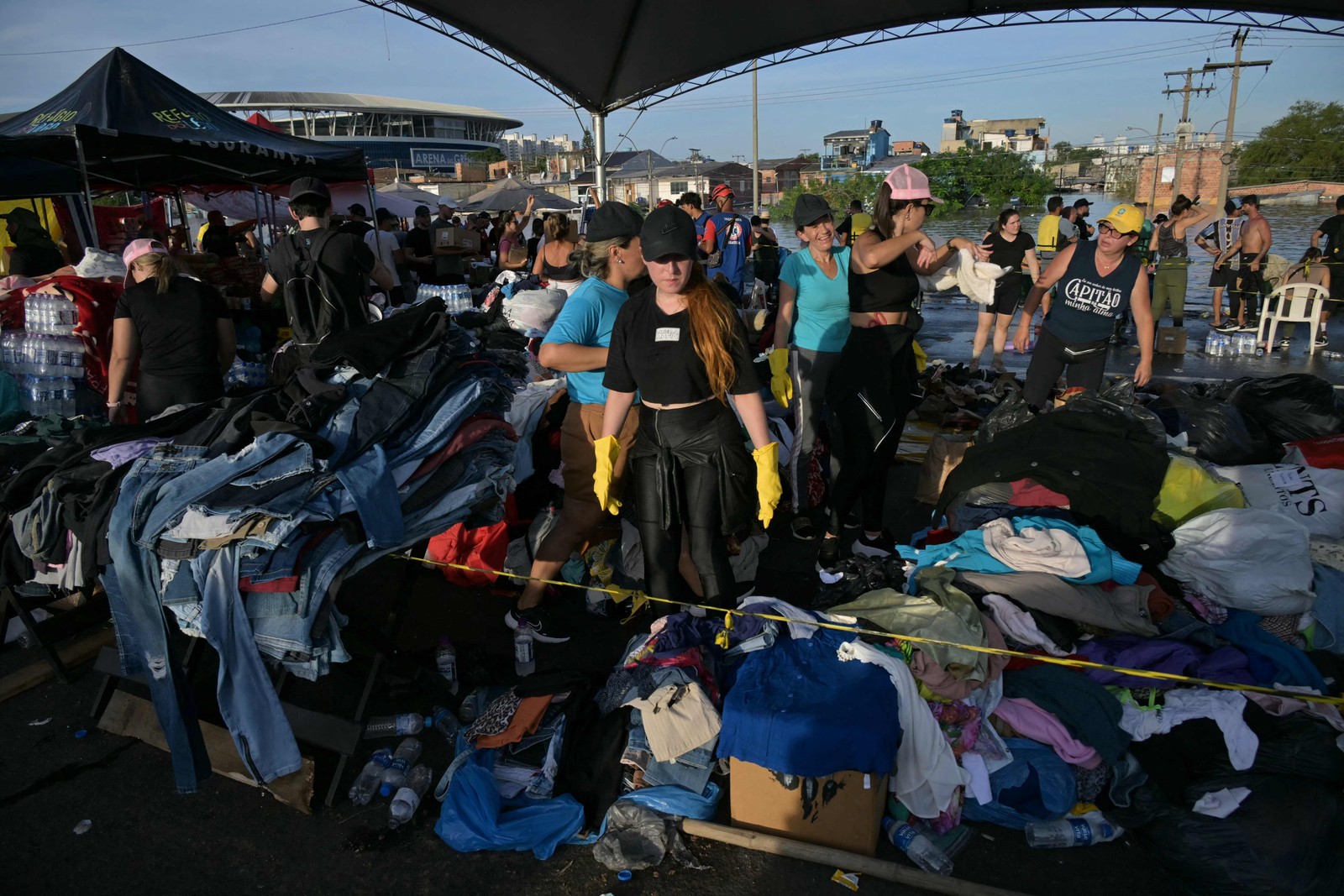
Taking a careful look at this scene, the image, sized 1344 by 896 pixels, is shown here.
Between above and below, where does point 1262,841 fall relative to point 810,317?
below

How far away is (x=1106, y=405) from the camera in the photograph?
169 inches

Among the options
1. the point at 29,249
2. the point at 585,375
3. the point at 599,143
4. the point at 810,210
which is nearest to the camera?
the point at 585,375

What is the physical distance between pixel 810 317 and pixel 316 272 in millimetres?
2974

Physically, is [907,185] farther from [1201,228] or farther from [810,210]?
[1201,228]

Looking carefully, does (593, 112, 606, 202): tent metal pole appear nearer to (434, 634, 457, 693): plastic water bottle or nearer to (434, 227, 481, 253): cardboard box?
(434, 227, 481, 253): cardboard box

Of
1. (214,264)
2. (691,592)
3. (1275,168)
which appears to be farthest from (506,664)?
(1275,168)

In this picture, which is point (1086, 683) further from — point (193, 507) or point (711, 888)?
point (193, 507)

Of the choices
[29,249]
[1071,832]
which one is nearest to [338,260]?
[29,249]

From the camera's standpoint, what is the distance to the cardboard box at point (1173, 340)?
Answer: 933cm

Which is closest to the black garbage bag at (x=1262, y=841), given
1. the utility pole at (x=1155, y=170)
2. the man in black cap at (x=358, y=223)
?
the man in black cap at (x=358, y=223)

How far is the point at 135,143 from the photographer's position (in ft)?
24.0

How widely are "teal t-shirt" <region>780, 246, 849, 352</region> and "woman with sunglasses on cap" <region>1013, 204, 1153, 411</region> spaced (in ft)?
4.86

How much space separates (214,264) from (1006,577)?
8.72 meters

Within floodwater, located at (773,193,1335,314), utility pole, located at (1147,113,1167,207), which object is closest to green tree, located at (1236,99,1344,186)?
utility pole, located at (1147,113,1167,207)
